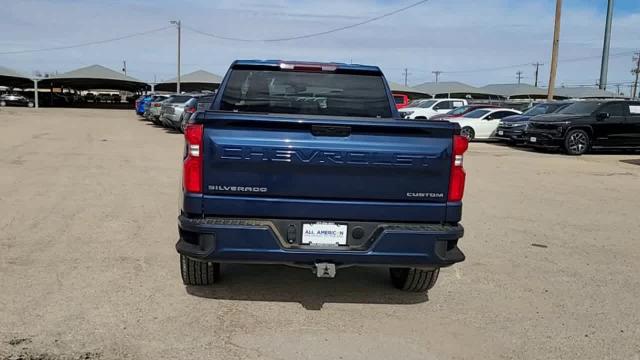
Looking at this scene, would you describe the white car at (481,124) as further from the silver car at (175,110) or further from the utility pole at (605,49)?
the utility pole at (605,49)

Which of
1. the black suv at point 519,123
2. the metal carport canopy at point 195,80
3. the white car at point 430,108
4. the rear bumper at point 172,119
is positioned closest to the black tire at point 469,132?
the black suv at point 519,123

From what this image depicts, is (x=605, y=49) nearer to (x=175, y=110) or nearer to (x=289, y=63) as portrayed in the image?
(x=175, y=110)

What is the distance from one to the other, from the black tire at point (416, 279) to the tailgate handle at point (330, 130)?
1.42 meters

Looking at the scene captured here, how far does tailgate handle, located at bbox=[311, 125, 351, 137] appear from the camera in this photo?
13.4 ft

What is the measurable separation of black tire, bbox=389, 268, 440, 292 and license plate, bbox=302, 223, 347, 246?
98 cm

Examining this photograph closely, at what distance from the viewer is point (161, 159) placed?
13828 millimetres

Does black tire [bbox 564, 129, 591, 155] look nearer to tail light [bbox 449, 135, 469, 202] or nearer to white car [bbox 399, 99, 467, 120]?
white car [bbox 399, 99, 467, 120]

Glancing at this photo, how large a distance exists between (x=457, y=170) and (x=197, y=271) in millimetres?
2191

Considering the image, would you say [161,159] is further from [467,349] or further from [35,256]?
[467,349]

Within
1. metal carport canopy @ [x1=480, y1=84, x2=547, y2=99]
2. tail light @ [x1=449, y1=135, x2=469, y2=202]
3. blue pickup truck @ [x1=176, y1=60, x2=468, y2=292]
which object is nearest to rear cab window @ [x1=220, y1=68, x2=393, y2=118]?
blue pickup truck @ [x1=176, y1=60, x2=468, y2=292]

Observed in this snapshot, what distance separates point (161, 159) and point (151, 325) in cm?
1007

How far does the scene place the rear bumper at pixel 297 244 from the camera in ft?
13.4

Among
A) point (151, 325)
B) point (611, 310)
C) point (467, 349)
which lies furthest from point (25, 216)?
point (611, 310)

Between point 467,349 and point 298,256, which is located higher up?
point 298,256
